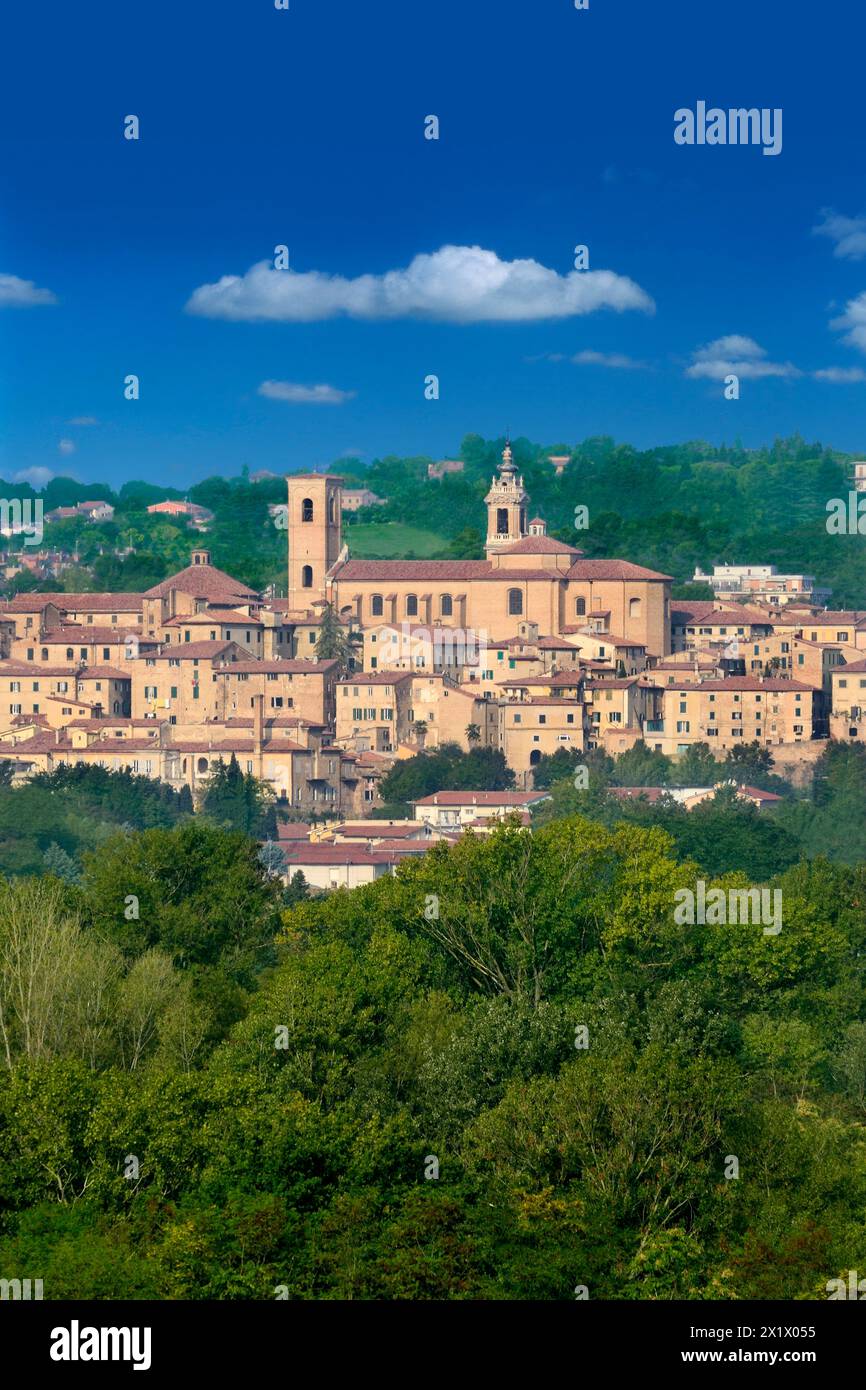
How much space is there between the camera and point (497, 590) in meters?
59.2

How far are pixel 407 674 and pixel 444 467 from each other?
4994 centimetres

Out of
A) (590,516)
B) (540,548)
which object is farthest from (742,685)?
(590,516)

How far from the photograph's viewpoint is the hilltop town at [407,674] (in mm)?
52625

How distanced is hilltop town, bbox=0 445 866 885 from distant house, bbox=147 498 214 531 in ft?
79.1

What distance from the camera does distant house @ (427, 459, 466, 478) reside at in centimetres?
10150

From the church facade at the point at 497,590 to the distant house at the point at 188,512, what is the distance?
22268 millimetres

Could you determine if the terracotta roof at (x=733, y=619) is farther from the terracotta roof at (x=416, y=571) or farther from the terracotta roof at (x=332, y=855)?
the terracotta roof at (x=332, y=855)

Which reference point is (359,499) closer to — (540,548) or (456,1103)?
(540,548)

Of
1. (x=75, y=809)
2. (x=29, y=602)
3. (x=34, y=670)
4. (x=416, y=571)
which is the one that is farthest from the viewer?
(x=416, y=571)

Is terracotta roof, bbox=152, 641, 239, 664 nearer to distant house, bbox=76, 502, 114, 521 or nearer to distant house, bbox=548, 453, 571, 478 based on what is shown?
distant house, bbox=548, 453, 571, 478
